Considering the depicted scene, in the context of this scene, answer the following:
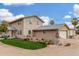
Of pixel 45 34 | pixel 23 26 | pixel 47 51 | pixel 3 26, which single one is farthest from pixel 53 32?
pixel 3 26

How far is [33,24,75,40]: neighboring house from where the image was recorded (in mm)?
6547

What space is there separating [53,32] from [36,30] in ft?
0.54

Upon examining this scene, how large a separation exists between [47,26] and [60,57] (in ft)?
1.07

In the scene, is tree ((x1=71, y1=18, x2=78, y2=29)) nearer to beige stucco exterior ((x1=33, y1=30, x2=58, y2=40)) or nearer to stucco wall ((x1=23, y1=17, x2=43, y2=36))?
beige stucco exterior ((x1=33, y1=30, x2=58, y2=40))

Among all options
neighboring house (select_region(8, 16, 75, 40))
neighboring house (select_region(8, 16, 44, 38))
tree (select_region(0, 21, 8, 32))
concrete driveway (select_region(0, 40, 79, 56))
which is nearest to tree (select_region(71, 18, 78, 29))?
neighboring house (select_region(8, 16, 75, 40))

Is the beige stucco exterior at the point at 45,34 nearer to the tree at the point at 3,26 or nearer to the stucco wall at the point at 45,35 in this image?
the stucco wall at the point at 45,35

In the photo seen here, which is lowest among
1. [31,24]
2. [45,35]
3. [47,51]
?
[47,51]

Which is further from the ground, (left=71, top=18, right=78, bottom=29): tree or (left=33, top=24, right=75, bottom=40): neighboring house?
(left=71, top=18, right=78, bottom=29): tree

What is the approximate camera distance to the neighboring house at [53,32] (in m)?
6.55

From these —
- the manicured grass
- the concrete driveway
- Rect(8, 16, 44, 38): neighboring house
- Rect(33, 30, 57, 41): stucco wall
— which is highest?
Rect(8, 16, 44, 38): neighboring house

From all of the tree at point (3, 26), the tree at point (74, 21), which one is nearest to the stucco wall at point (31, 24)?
the tree at point (3, 26)

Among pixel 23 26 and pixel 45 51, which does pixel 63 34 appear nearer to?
pixel 45 51

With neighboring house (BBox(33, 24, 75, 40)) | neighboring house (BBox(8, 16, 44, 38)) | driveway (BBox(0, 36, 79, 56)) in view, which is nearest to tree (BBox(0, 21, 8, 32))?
neighboring house (BBox(8, 16, 44, 38))

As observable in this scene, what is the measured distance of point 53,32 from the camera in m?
6.54
